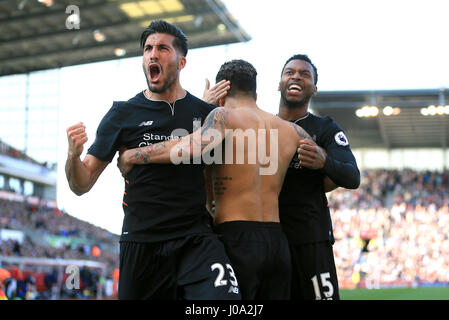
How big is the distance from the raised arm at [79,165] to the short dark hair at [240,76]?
1.05 m

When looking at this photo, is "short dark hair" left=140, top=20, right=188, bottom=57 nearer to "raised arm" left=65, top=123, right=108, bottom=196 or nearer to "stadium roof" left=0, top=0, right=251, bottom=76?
"raised arm" left=65, top=123, right=108, bottom=196

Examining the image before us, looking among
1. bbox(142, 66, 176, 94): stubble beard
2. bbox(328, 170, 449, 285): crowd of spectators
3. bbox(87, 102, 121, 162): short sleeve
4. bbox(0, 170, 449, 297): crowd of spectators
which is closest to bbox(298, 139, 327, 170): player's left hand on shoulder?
bbox(142, 66, 176, 94): stubble beard

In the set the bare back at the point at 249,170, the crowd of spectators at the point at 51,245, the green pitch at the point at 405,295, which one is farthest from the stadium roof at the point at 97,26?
the bare back at the point at 249,170

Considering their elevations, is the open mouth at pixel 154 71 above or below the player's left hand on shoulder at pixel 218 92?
above

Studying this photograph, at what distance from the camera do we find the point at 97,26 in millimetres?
29109

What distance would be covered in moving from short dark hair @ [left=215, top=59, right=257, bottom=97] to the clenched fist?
112cm

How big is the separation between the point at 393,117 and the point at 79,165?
36844 millimetres

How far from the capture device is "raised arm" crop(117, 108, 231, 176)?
3875 mm

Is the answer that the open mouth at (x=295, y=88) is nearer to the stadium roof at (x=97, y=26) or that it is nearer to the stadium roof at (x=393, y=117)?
the stadium roof at (x=97, y=26)

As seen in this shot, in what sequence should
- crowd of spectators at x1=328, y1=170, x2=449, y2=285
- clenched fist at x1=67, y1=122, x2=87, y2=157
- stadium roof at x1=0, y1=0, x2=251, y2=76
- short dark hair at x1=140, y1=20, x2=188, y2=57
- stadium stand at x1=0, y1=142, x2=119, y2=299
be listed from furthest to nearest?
crowd of spectators at x1=328, y1=170, x2=449, y2=285, stadium roof at x1=0, y1=0, x2=251, y2=76, stadium stand at x1=0, y1=142, x2=119, y2=299, short dark hair at x1=140, y1=20, x2=188, y2=57, clenched fist at x1=67, y1=122, x2=87, y2=157

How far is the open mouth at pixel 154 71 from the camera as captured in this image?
4.13 m

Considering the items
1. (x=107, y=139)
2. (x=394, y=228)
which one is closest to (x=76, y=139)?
(x=107, y=139)
